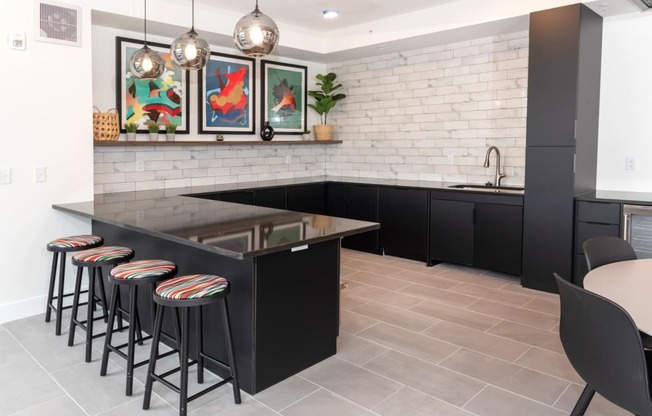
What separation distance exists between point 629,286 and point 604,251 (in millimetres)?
535

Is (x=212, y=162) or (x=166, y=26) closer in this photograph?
(x=166, y=26)

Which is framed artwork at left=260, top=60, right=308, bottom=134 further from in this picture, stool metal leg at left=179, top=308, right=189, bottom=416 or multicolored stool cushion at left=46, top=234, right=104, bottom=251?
stool metal leg at left=179, top=308, right=189, bottom=416

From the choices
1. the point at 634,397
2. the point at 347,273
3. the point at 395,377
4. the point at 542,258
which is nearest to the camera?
the point at 634,397

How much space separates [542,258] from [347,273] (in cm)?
181

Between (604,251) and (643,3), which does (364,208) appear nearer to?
(604,251)

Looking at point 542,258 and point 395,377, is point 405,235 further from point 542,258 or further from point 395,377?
point 395,377

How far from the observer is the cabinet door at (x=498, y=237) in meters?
4.68

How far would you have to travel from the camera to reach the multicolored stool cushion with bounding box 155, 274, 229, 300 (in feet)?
7.76

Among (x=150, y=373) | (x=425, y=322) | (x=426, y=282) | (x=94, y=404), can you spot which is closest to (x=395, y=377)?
(x=425, y=322)

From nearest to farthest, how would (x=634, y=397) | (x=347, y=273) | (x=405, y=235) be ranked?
(x=634, y=397) < (x=347, y=273) < (x=405, y=235)

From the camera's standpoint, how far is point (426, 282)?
189 inches

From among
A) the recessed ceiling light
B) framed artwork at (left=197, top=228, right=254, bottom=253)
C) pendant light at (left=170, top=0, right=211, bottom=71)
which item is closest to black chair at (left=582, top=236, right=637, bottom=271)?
framed artwork at (left=197, top=228, right=254, bottom=253)

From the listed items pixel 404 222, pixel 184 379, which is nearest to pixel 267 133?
pixel 404 222

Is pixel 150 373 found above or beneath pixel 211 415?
above
